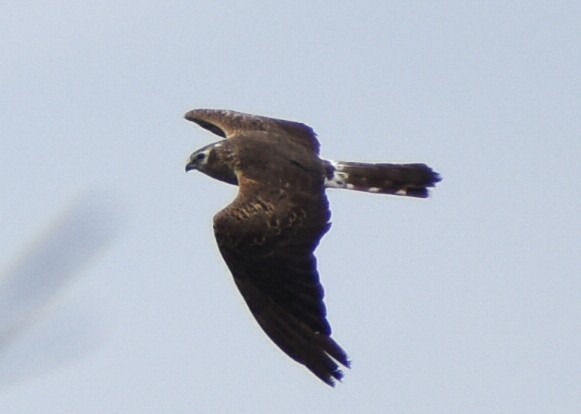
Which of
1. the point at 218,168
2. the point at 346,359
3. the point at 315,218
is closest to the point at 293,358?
the point at 346,359

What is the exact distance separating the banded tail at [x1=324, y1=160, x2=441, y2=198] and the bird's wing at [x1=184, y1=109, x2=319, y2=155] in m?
0.67

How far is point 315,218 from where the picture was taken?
71.4 ft

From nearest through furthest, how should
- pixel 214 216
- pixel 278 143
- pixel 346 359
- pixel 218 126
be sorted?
pixel 346 359 → pixel 214 216 → pixel 278 143 → pixel 218 126

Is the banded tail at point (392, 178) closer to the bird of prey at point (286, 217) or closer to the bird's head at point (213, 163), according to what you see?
the bird of prey at point (286, 217)

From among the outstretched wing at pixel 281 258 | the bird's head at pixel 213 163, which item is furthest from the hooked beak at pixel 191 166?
the outstretched wing at pixel 281 258

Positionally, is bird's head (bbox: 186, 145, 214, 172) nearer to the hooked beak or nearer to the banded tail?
the hooked beak

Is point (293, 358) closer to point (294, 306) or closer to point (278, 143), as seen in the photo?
point (294, 306)

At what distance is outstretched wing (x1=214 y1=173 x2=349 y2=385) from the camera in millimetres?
20672

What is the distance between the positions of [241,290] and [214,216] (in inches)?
30.4

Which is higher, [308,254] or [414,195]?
[414,195]

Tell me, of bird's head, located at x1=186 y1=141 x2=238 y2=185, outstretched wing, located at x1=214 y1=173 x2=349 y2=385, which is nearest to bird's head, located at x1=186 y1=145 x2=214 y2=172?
bird's head, located at x1=186 y1=141 x2=238 y2=185

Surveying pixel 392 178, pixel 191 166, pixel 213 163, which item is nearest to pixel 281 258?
pixel 392 178

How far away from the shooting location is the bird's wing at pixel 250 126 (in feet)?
78.3

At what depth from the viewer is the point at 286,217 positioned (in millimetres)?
21688
